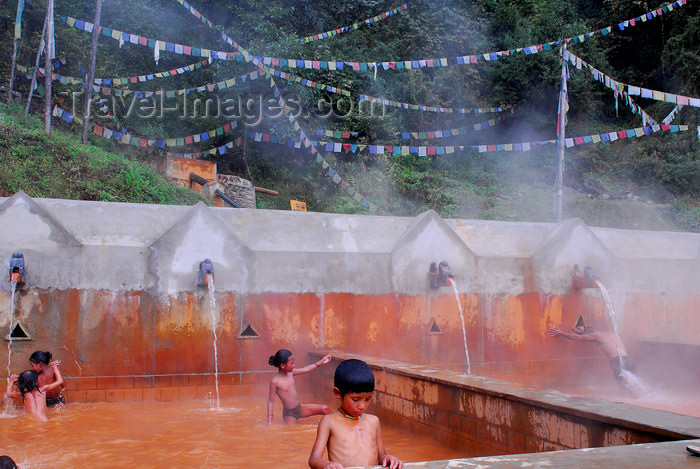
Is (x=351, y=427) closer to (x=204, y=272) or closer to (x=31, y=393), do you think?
(x=31, y=393)

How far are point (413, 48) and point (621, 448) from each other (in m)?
25.9

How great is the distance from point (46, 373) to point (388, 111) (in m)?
19.8

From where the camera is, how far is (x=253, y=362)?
7750 millimetres

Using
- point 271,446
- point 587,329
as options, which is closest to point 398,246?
point 587,329

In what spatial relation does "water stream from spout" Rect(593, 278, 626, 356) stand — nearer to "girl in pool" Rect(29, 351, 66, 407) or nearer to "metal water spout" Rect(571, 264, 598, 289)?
"metal water spout" Rect(571, 264, 598, 289)

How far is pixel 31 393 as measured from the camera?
20.7 feet

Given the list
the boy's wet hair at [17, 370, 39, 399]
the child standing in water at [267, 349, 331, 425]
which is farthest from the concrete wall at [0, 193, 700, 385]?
the child standing in water at [267, 349, 331, 425]

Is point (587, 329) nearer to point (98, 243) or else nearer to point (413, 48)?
point (98, 243)

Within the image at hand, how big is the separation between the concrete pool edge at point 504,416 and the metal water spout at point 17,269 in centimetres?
419

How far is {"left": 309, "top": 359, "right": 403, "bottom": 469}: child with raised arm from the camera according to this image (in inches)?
122

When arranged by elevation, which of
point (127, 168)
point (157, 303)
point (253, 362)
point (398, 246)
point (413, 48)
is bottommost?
point (253, 362)

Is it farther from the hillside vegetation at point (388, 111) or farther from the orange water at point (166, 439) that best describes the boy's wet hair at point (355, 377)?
the hillside vegetation at point (388, 111)

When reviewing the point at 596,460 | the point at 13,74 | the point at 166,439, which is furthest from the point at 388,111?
the point at 596,460

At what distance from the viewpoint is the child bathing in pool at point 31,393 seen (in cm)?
627
